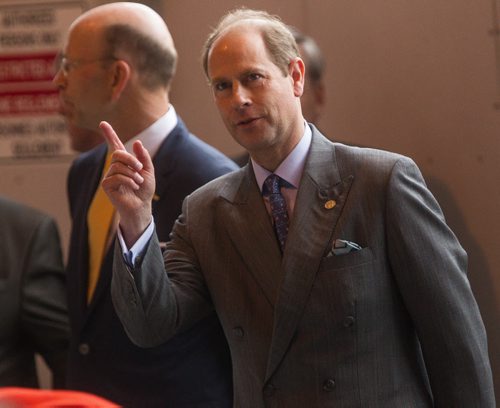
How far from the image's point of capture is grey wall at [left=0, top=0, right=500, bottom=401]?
4062 mm

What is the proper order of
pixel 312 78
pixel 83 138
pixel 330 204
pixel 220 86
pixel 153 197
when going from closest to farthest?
1. pixel 330 204
2. pixel 220 86
3. pixel 153 197
4. pixel 312 78
5. pixel 83 138

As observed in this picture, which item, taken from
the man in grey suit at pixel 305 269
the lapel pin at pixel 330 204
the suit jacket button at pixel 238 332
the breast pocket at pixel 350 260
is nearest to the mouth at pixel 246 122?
the man in grey suit at pixel 305 269

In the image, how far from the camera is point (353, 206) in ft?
8.47

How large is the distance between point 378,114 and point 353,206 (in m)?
1.66

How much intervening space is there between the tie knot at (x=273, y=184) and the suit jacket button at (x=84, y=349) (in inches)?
35.8

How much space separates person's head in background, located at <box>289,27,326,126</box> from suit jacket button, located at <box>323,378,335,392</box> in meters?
1.73

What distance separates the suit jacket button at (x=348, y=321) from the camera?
2.50 m

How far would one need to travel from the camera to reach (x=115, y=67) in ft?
11.4

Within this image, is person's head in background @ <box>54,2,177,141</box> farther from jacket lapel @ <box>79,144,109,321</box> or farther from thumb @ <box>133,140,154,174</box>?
thumb @ <box>133,140,154,174</box>

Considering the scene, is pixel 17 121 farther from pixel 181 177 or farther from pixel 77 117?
pixel 181 177

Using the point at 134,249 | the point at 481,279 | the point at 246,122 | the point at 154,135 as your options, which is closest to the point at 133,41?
the point at 154,135

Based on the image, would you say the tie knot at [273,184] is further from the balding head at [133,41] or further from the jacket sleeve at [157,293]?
the balding head at [133,41]

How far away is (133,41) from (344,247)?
126 cm

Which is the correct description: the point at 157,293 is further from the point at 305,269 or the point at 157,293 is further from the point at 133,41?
the point at 133,41
